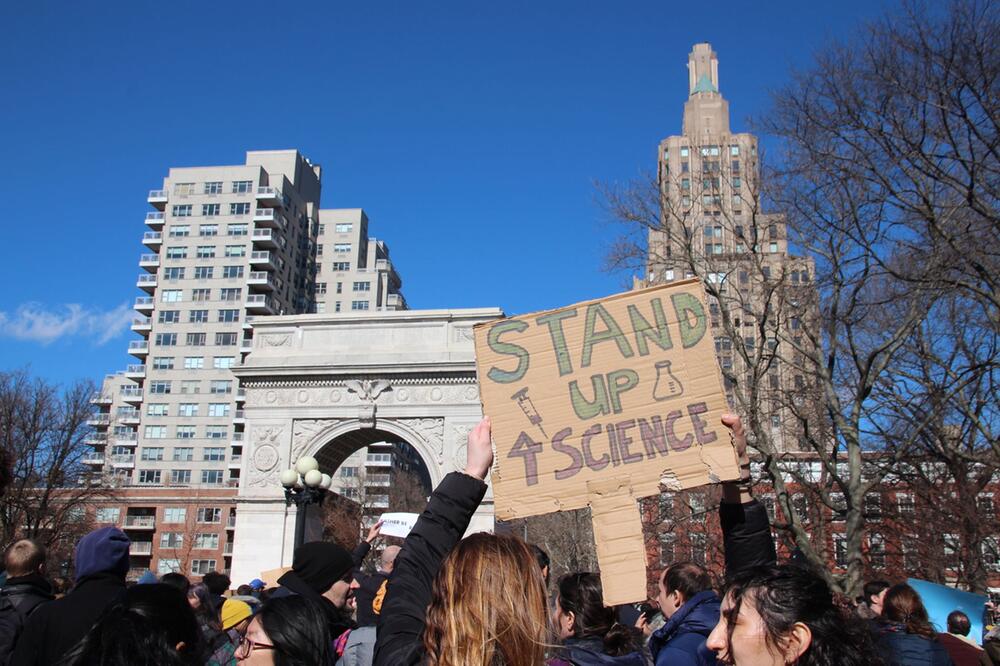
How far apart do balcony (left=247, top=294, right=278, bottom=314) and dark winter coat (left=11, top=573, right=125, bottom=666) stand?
6731 centimetres

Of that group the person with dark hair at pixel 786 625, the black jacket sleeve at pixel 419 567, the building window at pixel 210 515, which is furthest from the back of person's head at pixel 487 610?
the building window at pixel 210 515

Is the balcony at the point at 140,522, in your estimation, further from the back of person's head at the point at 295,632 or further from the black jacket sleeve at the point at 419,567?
the black jacket sleeve at the point at 419,567

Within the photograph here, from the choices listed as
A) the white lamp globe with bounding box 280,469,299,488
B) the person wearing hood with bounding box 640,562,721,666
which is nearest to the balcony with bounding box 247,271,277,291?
the white lamp globe with bounding box 280,469,299,488

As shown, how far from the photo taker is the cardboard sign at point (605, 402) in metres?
4.03

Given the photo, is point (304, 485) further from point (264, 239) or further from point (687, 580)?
point (264, 239)

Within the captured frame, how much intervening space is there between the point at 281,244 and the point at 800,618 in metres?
72.3

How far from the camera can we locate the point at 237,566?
28281mm

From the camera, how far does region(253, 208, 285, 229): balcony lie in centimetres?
7000

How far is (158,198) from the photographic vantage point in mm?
71562

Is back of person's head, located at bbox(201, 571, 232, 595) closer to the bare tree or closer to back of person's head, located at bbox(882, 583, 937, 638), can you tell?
back of person's head, located at bbox(882, 583, 937, 638)

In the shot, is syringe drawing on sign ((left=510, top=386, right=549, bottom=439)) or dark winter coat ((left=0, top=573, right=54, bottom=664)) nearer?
syringe drawing on sign ((left=510, top=386, right=549, bottom=439))

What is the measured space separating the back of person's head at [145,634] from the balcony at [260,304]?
68.5m

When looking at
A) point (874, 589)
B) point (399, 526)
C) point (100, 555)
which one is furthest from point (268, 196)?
point (100, 555)

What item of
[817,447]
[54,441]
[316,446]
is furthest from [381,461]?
[817,447]
